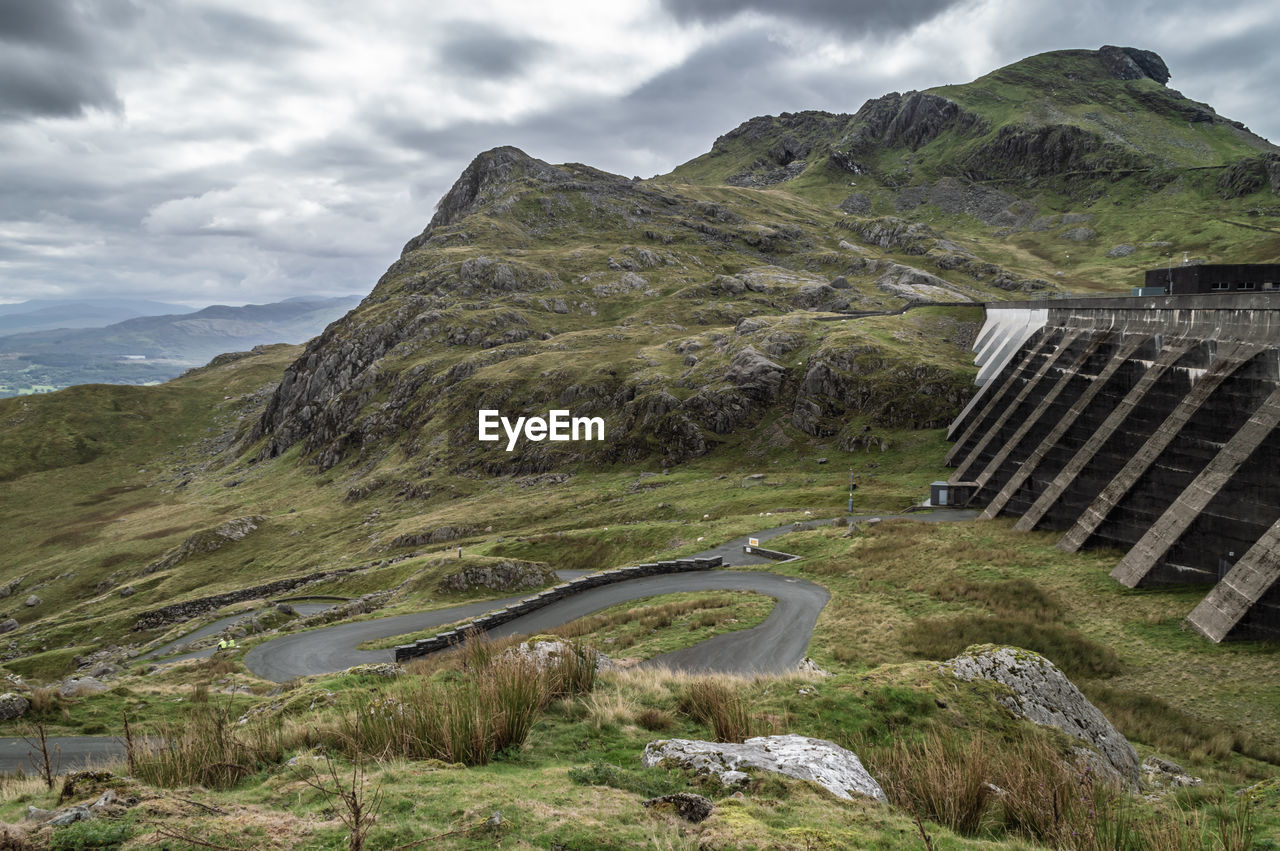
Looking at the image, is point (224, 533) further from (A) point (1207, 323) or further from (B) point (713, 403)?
(A) point (1207, 323)

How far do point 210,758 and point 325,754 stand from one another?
1657 millimetres

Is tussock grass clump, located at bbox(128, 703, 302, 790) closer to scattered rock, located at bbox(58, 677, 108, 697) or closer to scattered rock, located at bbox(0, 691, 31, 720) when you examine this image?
scattered rock, located at bbox(0, 691, 31, 720)

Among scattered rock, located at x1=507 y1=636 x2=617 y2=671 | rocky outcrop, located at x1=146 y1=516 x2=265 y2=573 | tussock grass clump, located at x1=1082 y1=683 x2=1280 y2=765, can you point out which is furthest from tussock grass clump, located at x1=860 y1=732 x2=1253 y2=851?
rocky outcrop, located at x1=146 y1=516 x2=265 y2=573

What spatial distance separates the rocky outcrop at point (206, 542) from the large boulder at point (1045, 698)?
96.1 metres

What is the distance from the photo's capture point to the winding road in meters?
22.0

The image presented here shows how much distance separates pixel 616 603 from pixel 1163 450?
28970 mm

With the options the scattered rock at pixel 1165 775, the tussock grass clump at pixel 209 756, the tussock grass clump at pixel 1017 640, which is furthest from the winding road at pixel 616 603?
the tussock grass clump at pixel 209 756

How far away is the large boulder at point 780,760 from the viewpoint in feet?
27.9

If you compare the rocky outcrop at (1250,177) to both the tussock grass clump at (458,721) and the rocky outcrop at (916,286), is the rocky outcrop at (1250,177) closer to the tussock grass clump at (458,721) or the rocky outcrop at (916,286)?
the rocky outcrop at (916,286)

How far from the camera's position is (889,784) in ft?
30.0

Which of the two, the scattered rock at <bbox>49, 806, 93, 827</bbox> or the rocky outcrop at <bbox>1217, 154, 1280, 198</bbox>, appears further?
the rocky outcrop at <bbox>1217, 154, 1280, 198</bbox>

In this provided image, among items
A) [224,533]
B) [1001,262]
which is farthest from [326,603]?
[1001,262]

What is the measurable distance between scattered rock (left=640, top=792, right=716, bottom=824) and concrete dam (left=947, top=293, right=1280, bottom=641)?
78.2 ft

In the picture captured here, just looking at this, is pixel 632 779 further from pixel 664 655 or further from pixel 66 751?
pixel 66 751
